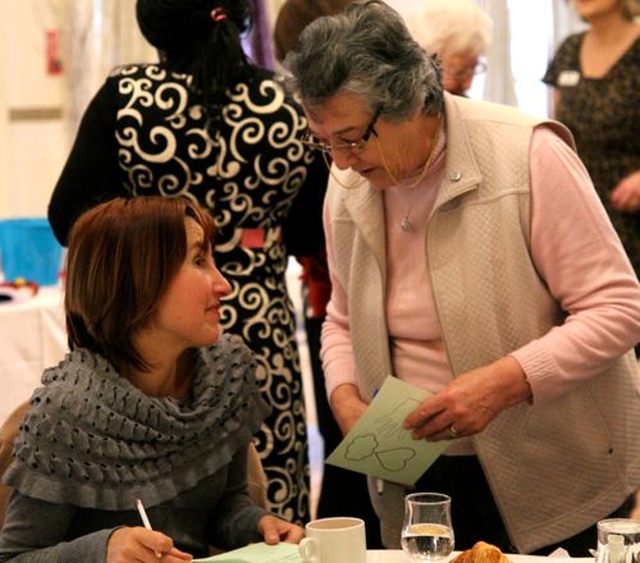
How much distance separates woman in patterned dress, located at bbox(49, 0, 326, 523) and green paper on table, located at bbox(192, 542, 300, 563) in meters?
1.06

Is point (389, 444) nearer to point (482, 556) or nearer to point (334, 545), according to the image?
point (334, 545)

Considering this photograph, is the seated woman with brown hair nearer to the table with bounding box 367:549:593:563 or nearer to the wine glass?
the table with bounding box 367:549:593:563

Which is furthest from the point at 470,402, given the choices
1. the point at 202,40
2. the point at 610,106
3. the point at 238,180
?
the point at 610,106

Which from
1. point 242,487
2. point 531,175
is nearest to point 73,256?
point 242,487

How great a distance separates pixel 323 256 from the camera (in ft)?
12.0

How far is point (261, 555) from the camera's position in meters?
2.03

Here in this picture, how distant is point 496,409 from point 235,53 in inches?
47.9

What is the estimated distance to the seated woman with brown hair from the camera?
6.86 ft

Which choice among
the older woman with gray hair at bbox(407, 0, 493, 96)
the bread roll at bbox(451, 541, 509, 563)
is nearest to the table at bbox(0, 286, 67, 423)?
the older woman with gray hair at bbox(407, 0, 493, 96)

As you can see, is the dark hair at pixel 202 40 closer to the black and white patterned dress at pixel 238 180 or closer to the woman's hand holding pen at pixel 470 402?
the black and white patterned dress at pixel 238 180

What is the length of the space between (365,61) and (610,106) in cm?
205

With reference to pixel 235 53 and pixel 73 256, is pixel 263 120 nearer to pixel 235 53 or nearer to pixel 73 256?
pixel 235 53

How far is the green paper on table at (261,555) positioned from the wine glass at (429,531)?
19 cm

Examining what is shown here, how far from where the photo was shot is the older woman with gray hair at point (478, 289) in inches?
90.6
